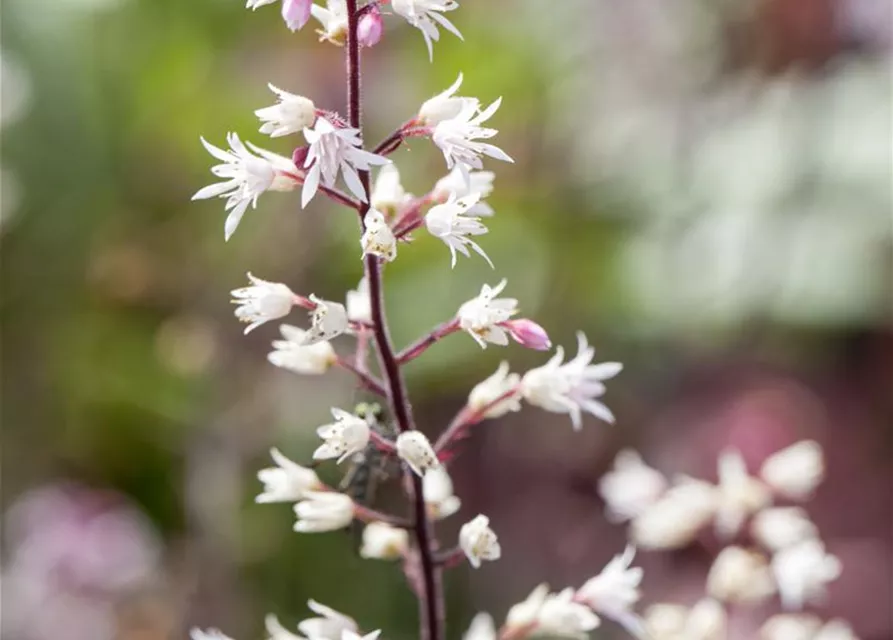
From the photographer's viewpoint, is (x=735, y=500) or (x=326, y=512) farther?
(x=735, y=500)

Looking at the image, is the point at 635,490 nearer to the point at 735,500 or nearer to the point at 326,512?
the point at 735,500

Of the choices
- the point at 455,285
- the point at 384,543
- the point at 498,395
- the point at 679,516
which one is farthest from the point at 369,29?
the point at 455,285

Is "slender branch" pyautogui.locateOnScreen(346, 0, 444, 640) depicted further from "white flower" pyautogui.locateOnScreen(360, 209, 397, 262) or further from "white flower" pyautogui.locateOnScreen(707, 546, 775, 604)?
"white flower" pyautogui.locateOnScreen(707, 546, 775, 604)

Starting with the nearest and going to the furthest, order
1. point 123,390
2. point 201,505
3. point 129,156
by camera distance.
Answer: point 201,505 < point 123,390 < point 129,156

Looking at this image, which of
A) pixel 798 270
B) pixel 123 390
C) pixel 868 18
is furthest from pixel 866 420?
pixel 123 390

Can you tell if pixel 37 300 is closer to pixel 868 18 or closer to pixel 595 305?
pixel 595 305

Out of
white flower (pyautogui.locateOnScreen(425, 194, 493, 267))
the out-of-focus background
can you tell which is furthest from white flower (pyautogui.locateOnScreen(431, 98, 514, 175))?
the out-of-focus background
